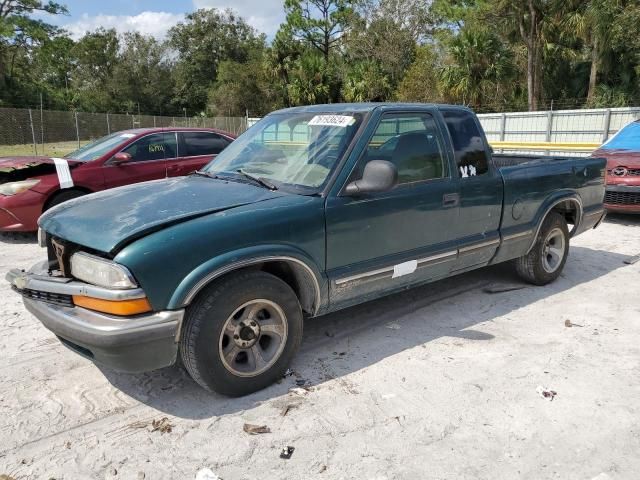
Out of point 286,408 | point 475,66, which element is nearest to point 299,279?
point 286,408

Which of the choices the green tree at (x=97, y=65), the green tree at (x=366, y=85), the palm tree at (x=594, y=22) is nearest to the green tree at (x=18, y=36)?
the green tree at (x=97, y=65)

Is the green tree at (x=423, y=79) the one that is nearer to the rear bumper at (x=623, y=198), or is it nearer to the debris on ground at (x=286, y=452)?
the rear bumper at (x=623, y=198)

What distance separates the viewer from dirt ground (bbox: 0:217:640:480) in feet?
9.00

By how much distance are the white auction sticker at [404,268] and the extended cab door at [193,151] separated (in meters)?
5.12

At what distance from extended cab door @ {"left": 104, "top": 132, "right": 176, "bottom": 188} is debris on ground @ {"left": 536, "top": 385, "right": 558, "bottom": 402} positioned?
6.22 meters

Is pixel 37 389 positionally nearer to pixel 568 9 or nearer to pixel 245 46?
pixel 568 9

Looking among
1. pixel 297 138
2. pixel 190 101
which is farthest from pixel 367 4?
pixel 297 138

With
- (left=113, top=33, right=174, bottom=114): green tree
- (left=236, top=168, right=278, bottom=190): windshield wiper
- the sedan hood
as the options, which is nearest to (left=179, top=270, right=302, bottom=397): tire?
(left=236, top=168, right=278, bottom=190): windshield wiper

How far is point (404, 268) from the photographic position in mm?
4047

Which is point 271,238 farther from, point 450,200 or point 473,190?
point 473,190

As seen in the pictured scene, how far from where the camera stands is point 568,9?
27188 mm

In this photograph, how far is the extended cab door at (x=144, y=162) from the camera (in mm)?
7724

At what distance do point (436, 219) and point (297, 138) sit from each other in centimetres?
126

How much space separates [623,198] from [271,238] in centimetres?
732
